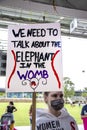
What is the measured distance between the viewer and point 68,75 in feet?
13.9

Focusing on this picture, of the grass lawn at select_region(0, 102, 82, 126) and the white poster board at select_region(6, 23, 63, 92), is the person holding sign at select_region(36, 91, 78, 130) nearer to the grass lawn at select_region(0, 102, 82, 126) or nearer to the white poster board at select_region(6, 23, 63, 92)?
the grass lawn at select_region(0, 102, 82, 126)

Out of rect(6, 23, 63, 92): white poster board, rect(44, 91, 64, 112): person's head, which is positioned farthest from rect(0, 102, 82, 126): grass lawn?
rect(6, 23, 63, 92): white poster board

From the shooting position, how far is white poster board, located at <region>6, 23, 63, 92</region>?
167cm

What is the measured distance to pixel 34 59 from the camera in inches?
67.6

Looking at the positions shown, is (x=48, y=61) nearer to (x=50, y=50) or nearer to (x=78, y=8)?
(x=50, y=50)

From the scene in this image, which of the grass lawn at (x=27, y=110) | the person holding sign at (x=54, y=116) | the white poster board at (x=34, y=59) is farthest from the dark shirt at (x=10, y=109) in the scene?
the white poster board at (x=34, y=59)

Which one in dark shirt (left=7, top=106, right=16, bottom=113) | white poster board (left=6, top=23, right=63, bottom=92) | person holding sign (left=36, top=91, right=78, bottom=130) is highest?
white poster board (left=6, top=23, right=63, bottom=92)

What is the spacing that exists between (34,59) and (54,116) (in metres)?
0.52

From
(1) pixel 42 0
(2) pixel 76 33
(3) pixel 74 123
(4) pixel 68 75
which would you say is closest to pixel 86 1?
(1) pixel 42 0

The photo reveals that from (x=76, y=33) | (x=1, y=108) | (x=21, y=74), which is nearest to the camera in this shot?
(x=21, y=74)

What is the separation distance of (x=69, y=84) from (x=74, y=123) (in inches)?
89.2

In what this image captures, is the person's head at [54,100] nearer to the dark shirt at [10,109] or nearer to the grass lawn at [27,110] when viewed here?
the grass lawn at [27,110]

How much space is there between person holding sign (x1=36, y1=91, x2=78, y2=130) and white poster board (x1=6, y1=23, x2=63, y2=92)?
350 mm

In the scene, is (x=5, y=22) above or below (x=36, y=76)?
above
